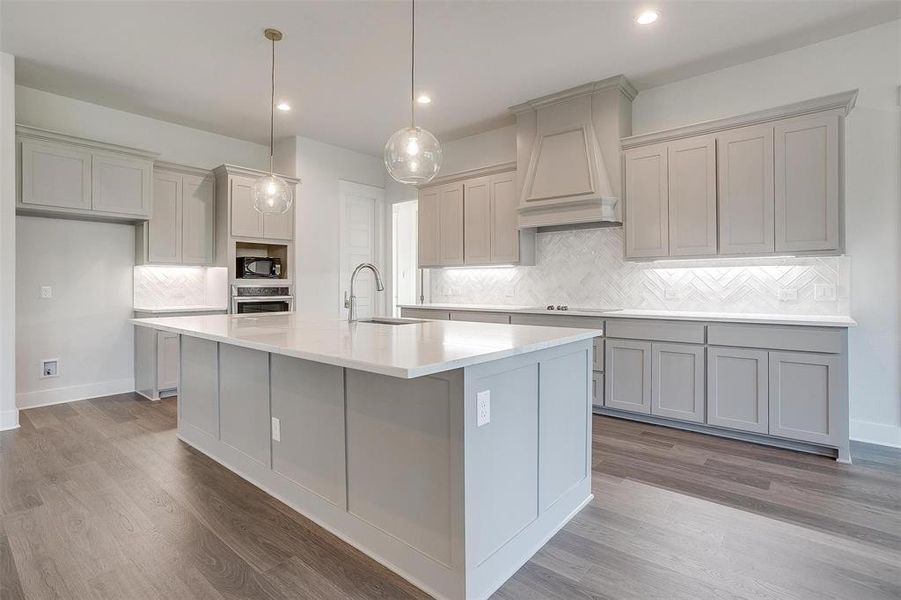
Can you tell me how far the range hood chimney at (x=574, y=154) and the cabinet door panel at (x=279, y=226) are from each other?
2797mm

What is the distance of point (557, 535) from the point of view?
216cm

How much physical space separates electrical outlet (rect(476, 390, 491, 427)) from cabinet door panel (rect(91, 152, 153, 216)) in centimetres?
446

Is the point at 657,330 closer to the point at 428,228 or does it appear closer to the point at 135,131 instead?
the point at 428,228

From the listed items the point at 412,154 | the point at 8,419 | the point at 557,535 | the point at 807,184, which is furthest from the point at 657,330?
the point at 8,419

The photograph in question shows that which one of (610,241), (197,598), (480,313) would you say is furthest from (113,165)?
(610,241)

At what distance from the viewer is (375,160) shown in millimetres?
6641

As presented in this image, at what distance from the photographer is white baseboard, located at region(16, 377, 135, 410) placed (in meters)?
4.34

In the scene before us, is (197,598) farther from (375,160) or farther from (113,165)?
(375,160)

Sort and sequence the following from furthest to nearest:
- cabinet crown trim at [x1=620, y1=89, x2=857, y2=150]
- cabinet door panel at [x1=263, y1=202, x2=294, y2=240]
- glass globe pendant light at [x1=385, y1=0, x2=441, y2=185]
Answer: cabinet door panel at [x1=263, y1=202, x2=294, y2=240] < cabinet crown trim at [x1=620, y1=89, x2=857, y2=150] < glass globe pendant light at [x1=385, y1=0, x2=441, y2=185]

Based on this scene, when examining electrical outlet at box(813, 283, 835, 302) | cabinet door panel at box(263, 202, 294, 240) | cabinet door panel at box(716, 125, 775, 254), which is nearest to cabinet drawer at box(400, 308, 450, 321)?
cabinet door panel at box(263, 202, 294, 240)

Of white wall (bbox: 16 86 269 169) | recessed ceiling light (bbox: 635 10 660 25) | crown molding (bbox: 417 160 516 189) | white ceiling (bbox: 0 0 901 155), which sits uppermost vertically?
white ceiling (bbox: 0 0 901 155)

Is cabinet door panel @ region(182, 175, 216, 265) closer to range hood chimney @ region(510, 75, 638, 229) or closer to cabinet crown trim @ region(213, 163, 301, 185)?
cabinet crown trim @ region(213, 163, 301, 185)

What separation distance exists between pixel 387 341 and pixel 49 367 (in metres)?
4.34

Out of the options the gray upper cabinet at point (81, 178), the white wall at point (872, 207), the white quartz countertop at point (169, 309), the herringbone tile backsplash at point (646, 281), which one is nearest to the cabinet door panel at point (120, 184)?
the gray upper cabinet at point (81, 178)
